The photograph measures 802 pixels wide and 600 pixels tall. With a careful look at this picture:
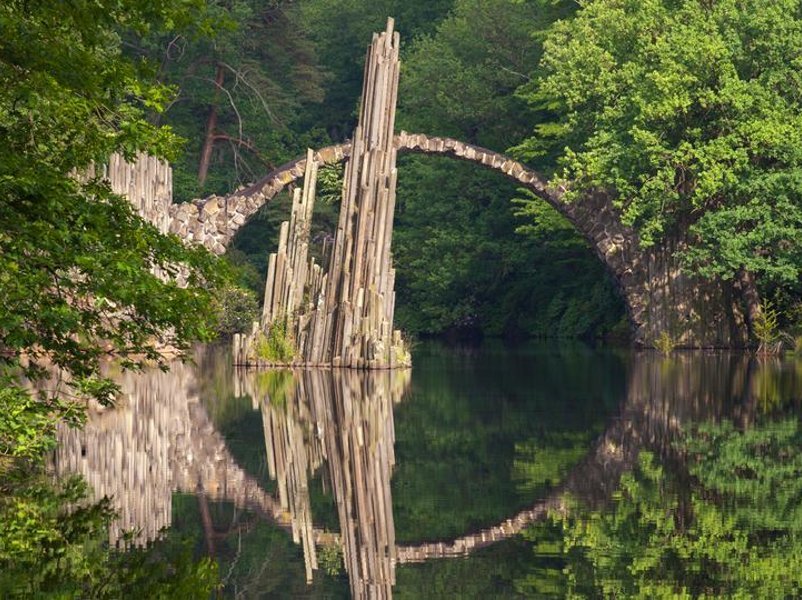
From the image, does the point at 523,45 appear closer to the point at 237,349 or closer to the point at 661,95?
the point at 661,95

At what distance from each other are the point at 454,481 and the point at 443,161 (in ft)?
145

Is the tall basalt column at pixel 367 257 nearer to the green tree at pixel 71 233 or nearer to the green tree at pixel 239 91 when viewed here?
the green tree at pixel 71 233

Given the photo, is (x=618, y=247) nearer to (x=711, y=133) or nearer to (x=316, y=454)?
(x=711, y=133)

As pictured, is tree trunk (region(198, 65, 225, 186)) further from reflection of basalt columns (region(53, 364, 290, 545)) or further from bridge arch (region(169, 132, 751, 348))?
reflection of basalt columns (region(53, 364, 290, 545))

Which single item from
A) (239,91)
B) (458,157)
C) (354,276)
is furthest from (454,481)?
(239,91)

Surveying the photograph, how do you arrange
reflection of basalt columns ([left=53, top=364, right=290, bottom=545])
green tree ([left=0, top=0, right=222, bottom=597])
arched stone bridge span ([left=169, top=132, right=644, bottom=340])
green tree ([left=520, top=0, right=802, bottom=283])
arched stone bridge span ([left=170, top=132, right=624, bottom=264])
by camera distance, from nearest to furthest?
green tree ([left=0, top=0, right=222, bottom=597]) → reflection of basalt columns ([left=53, top=364, right=290, bottom=545]) → green tree ([left=520, top=0, right=802, bottom=283]) → arched stone bridge span ([left=169, top=132, right=644, bottom=340]) → arched stone bridge span ([left=170, top=132, right=624, bottom=264])

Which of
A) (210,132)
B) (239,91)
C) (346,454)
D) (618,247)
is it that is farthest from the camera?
(239,91)

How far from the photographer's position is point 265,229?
66.9 meters

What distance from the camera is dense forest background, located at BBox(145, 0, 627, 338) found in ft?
190

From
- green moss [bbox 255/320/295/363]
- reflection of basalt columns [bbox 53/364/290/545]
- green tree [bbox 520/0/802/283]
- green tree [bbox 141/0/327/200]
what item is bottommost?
reflection of basalt columns [bbox 53/364/290/545]

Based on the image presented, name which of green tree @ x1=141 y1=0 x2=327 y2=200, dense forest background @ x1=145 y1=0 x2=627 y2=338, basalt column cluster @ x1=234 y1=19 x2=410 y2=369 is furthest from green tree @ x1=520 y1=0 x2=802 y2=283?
green tree @ x1=141 y1=0 x2=327 y2=200

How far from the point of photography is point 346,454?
19422 millimetres

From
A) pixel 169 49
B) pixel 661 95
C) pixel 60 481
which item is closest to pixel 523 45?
pixel 169 49

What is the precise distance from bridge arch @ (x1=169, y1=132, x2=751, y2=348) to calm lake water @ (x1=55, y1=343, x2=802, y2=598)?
1433cm
